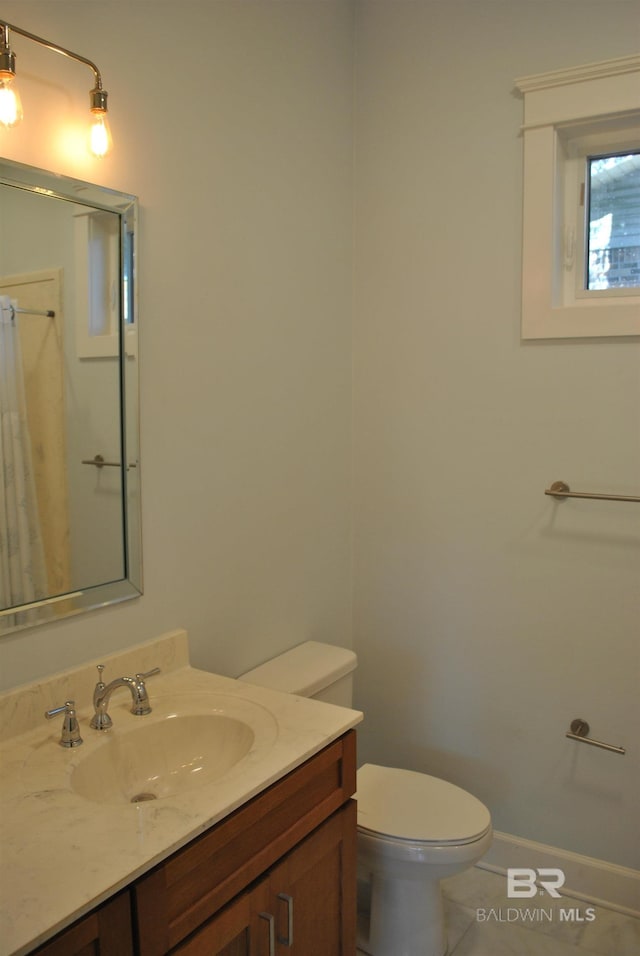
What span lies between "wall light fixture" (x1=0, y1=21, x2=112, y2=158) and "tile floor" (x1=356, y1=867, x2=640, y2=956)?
6.93 ft

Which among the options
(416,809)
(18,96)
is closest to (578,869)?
(416,809)

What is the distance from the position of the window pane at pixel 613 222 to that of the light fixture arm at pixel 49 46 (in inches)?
53.6

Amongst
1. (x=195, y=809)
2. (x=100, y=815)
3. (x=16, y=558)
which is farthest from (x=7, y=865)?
(x=16, y=558)

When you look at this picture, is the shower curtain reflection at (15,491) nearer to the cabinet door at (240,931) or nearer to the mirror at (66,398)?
the mirror at (66,398)

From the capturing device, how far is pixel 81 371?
1.54 m

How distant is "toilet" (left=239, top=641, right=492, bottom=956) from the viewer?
1.78 m

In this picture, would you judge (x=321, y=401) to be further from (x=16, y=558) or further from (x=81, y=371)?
(x=16, y=558)

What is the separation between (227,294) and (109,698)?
1.02 m

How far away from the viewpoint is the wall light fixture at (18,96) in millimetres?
1245

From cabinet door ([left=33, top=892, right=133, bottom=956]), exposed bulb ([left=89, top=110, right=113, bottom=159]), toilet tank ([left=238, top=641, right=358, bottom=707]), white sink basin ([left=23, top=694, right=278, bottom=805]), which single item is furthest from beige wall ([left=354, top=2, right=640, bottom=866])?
cabinet door ([left=33, top=892, right=133, bottom=956])

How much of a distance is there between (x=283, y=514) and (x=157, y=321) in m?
0.70

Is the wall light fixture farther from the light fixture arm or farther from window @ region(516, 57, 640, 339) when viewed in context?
window @ region(516, 57, 640, 339)

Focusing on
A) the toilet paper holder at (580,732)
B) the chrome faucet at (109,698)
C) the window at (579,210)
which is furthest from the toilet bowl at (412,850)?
the window at (579,210)

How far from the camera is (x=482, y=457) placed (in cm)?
224
